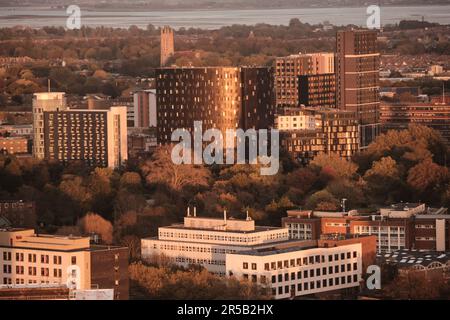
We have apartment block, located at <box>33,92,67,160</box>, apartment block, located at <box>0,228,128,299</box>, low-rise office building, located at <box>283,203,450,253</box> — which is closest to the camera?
apartment block, located at <box>0,228,128,299</box>

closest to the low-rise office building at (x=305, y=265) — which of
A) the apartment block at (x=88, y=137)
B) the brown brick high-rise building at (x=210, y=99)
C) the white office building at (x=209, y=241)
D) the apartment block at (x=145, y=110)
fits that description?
the white office building at (x=209, y=241)

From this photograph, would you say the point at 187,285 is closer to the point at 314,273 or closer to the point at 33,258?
the point at 33,258

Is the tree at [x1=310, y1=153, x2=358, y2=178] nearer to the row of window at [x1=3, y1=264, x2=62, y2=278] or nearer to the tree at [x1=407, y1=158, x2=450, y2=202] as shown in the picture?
the tree at [x1=407, y1=158, x2=450, y2=202]

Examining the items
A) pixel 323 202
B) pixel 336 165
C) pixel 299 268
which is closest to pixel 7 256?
pixel 299 268

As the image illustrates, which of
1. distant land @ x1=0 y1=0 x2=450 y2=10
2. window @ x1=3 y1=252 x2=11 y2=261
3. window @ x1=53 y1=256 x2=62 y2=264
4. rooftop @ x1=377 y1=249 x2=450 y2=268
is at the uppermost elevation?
distant land @ x1=0 y1=0 x2=450 y2=10

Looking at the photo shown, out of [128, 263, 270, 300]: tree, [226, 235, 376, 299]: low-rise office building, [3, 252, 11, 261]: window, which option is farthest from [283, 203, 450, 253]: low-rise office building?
[3, 252, 11, 261]: window

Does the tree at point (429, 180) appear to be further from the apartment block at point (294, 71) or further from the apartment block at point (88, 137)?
the apartment block at point (294, 71)

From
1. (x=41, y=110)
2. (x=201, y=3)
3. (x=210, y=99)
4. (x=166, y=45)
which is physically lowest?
(x=41, y=110)
